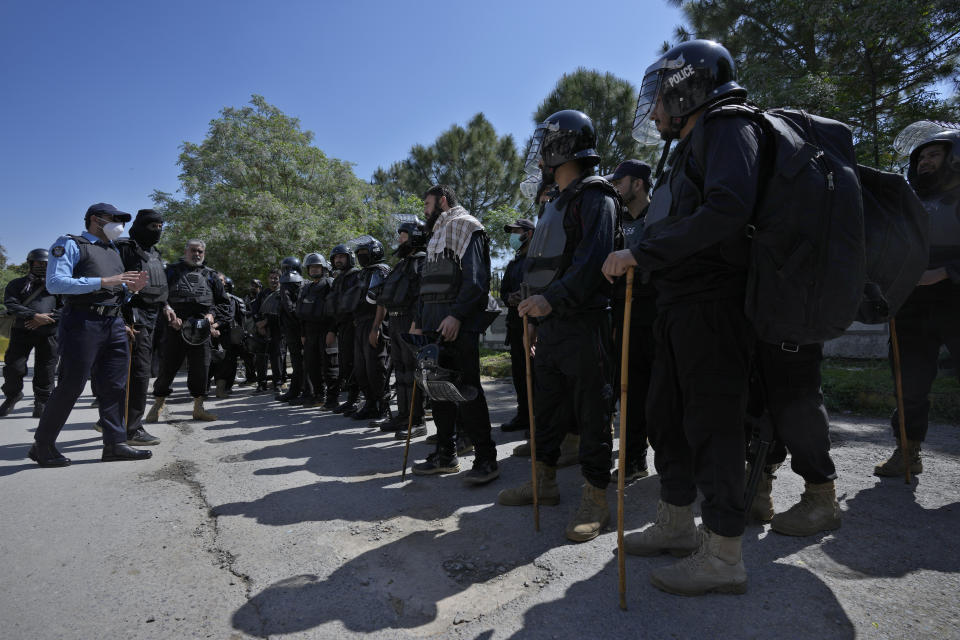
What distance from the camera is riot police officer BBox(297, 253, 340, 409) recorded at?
6.93 metres

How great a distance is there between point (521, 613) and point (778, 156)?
1.95 meters

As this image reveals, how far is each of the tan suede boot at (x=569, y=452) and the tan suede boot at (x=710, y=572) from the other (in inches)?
75.0

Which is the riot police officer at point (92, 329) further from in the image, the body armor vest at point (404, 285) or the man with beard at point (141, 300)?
the body armor vest at point (404, 285)

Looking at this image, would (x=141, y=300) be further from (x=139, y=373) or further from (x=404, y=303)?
(x=404, y=303)

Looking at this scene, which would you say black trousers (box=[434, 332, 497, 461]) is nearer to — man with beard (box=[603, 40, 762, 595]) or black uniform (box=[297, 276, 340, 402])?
man with beard (box=[603, 40, 762, 595])

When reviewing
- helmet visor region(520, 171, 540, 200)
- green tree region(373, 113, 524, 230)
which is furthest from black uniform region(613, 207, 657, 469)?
green tree region(373, 113, 524, 230)

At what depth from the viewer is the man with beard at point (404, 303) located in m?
5.14

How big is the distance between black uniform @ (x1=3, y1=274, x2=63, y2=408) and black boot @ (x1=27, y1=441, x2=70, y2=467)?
3.51m

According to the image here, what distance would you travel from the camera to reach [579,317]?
277 centimetres

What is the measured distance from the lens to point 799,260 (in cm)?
183

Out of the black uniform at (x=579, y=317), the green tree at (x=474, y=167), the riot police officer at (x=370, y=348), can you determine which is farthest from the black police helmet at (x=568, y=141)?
the green tree at (x=474, y=167)

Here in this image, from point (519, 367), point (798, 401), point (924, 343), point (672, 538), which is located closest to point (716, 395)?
point (798, 401)

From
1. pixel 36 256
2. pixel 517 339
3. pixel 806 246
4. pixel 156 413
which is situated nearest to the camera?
pixel 806 246

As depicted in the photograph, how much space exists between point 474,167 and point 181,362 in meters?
26.4
